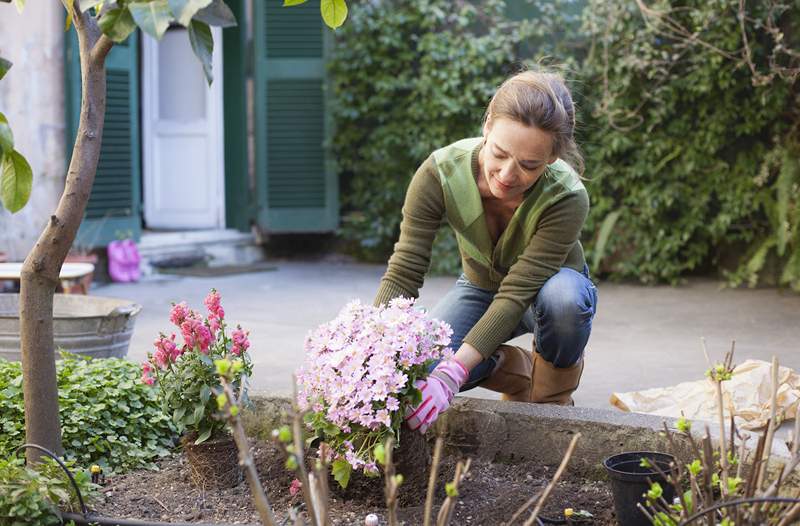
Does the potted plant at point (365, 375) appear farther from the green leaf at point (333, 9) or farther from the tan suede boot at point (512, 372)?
the tan suede boot at point (512, 372)

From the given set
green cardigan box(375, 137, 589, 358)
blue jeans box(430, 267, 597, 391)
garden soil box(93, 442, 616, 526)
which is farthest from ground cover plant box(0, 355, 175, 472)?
blue jeans box(430, 267, 597, 391)

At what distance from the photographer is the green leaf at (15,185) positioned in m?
2.12

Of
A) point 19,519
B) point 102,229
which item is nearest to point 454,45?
point 102,229

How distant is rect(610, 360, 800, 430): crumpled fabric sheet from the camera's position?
3348mm

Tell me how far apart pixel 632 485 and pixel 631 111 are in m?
5.81

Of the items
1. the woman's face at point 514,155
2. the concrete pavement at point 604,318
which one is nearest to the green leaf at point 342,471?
the concrete pavement at point 604,318

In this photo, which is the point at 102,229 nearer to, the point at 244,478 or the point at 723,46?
the point at 723,46

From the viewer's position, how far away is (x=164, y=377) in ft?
8.52

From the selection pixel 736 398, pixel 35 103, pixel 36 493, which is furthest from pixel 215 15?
pixel 35 103

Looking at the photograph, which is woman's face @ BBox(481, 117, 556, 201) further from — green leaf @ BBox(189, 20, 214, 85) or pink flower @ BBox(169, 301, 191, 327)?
green leaf @ BBox(189, 20, 214, 85)

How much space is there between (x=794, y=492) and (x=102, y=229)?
643 cm

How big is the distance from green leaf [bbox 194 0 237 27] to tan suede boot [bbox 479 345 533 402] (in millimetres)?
1810

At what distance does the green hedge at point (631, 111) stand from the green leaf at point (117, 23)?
203 inches

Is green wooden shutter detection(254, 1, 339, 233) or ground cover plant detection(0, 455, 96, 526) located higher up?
green wooden shutter detection(254, 1, 339, 233)
